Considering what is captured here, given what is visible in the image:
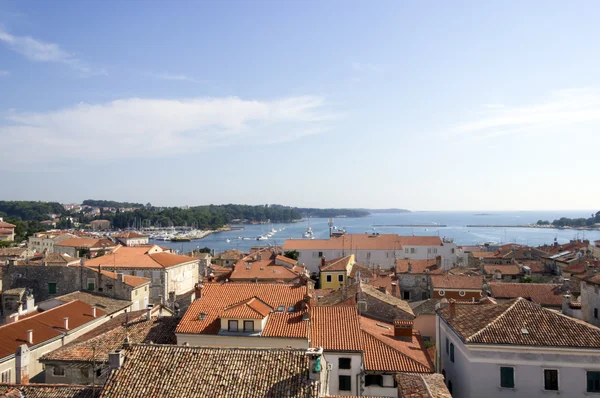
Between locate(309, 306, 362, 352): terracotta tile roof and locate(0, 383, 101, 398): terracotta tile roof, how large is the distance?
7.69 meters

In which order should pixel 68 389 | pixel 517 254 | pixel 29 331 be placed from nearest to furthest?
pixel 68 389 → pixel 29 331 → pixel 517 254

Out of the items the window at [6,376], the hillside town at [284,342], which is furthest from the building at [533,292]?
the window at [6,376]

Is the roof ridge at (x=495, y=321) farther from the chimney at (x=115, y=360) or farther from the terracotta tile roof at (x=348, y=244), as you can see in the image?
the terracotta tile roof at (x=348, y=244)

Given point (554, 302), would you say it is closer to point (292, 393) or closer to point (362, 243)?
point (292, 393)

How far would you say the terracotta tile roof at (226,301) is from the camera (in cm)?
1720

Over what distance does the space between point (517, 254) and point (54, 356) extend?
206 ft

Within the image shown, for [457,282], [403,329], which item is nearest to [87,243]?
[457,282]

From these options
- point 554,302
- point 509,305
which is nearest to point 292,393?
point 509,305

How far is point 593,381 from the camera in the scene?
550 inches

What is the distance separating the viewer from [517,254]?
214 ft

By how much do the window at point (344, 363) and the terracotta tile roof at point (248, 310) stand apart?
314 centimetres

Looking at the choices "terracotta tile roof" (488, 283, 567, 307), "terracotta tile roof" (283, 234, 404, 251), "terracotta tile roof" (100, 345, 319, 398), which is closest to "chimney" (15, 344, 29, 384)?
"terracotta tile roof" (100, 345, 319, 398)

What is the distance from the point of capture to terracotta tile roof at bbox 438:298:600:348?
46.9ft

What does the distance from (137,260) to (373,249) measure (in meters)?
34.3
